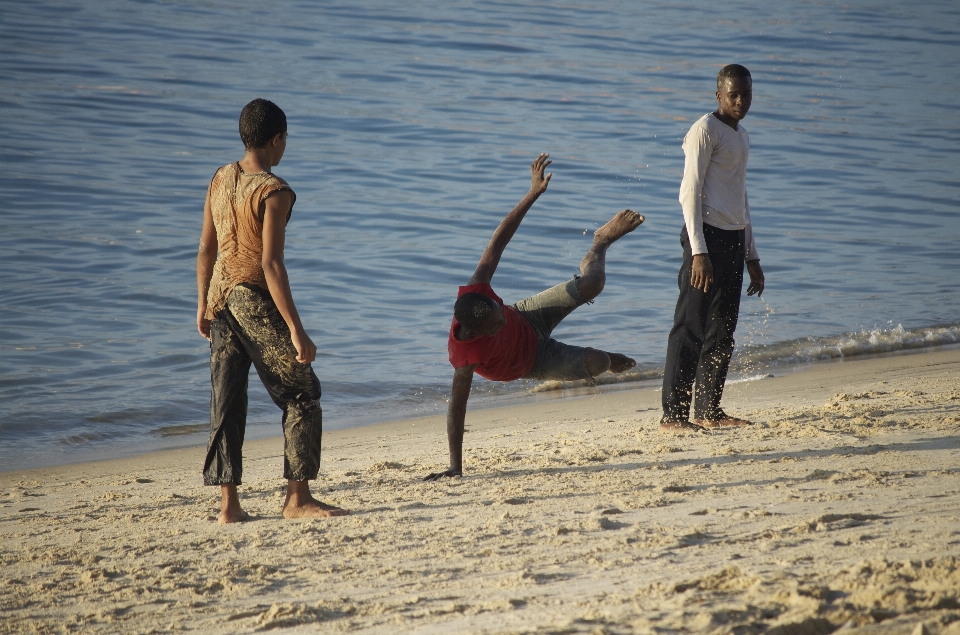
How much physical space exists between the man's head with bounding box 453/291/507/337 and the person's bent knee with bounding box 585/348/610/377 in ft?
2.33

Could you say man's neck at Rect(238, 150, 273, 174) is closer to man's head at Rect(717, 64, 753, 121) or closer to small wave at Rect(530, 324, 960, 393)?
man's head at Rect(717, 64, 753, 121)

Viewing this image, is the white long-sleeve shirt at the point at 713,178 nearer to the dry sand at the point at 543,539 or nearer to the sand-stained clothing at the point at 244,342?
the dry sand at the point at 543,539

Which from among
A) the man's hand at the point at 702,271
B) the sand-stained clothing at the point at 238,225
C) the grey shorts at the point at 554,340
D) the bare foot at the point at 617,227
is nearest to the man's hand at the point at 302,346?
the sand-stained clothing at the point at 238,225

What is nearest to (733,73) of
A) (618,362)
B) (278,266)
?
(618,362)

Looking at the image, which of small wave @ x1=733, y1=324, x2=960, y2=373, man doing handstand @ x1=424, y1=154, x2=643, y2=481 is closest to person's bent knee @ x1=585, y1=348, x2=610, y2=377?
man doing handstand @ x1=424, y1=154, x2=643, y2=481

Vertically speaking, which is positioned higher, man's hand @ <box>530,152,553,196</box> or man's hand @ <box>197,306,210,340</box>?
man's hand @ <box>530,152,553,196</box>

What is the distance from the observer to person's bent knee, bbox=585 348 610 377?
5391 millimetres

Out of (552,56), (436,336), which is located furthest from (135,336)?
(552,56)

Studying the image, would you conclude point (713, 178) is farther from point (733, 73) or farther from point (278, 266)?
point (278, 266)

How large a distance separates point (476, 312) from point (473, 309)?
0.8 inches

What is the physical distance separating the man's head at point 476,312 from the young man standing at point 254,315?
2.96 feet

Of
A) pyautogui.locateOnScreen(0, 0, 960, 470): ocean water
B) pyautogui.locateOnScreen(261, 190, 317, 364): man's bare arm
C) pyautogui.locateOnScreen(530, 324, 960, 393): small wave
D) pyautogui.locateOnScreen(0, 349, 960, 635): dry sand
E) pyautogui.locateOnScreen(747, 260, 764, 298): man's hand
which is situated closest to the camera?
pyautogui.locateOnScreen(0, 349, 960, 635): dry sand

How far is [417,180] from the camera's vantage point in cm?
1614

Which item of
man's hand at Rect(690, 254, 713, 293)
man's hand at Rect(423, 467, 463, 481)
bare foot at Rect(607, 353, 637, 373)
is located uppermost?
man's hand at Rect(690, 254, 713, 293)
